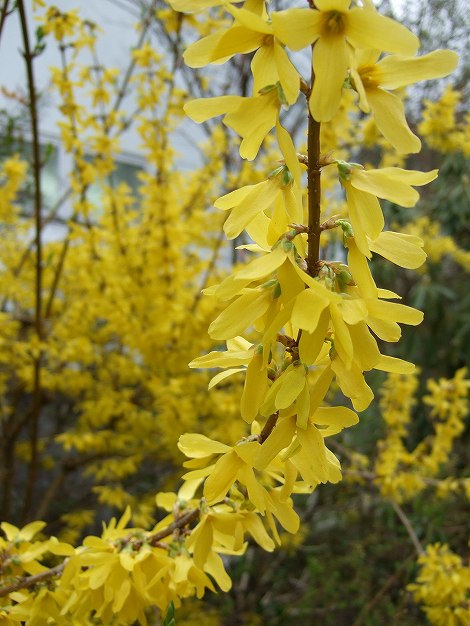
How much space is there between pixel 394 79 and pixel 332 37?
0.27ft

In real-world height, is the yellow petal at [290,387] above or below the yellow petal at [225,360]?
below

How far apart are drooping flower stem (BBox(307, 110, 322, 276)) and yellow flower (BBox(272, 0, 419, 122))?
47mm

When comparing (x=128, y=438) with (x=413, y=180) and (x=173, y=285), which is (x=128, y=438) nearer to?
Answer: (x=173, y=285)

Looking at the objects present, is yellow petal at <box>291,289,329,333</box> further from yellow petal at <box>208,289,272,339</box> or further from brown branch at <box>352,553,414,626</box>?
brown branch at <box>352,553,414,626</box>

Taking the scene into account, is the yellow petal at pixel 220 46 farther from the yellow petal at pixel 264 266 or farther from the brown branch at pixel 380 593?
the brown branch at pixel 380 593

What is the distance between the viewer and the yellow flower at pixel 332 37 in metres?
0.49

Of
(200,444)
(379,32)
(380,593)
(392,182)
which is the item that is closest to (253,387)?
(200,444)

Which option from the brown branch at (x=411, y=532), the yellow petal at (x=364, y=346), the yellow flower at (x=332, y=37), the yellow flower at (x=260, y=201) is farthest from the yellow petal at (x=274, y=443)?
the brown branch at (x=411, y=532)

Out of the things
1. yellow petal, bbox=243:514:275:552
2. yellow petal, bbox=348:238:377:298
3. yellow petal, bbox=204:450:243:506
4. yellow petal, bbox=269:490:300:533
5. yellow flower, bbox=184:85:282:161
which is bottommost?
yellow petal, bbox=243:514:275:552

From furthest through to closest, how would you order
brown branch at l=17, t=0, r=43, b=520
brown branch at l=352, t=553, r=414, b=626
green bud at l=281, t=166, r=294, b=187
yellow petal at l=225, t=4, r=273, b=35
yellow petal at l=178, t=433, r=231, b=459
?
brown branch at l=352, t=553, r=414, b=626 → brown branch at l=17, t=0, r=43, b=520 → yellow petal at l=178, t=433, r=231, b=459 → green bud at l=281, t=166, r=294, b=187 → yellow petal at l=225, t=4, r=273, b=35

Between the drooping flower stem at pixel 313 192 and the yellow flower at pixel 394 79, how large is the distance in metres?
0.06

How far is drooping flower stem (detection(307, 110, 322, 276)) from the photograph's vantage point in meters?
0.55

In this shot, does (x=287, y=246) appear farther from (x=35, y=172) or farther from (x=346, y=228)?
(x=35, y=172)

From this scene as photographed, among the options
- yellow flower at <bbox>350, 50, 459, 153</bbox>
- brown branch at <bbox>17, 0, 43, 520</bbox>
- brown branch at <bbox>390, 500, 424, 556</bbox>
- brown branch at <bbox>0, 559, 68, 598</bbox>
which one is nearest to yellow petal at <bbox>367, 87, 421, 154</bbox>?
yellow flower at <bbox>350, 50, 459, 153</bbox>
